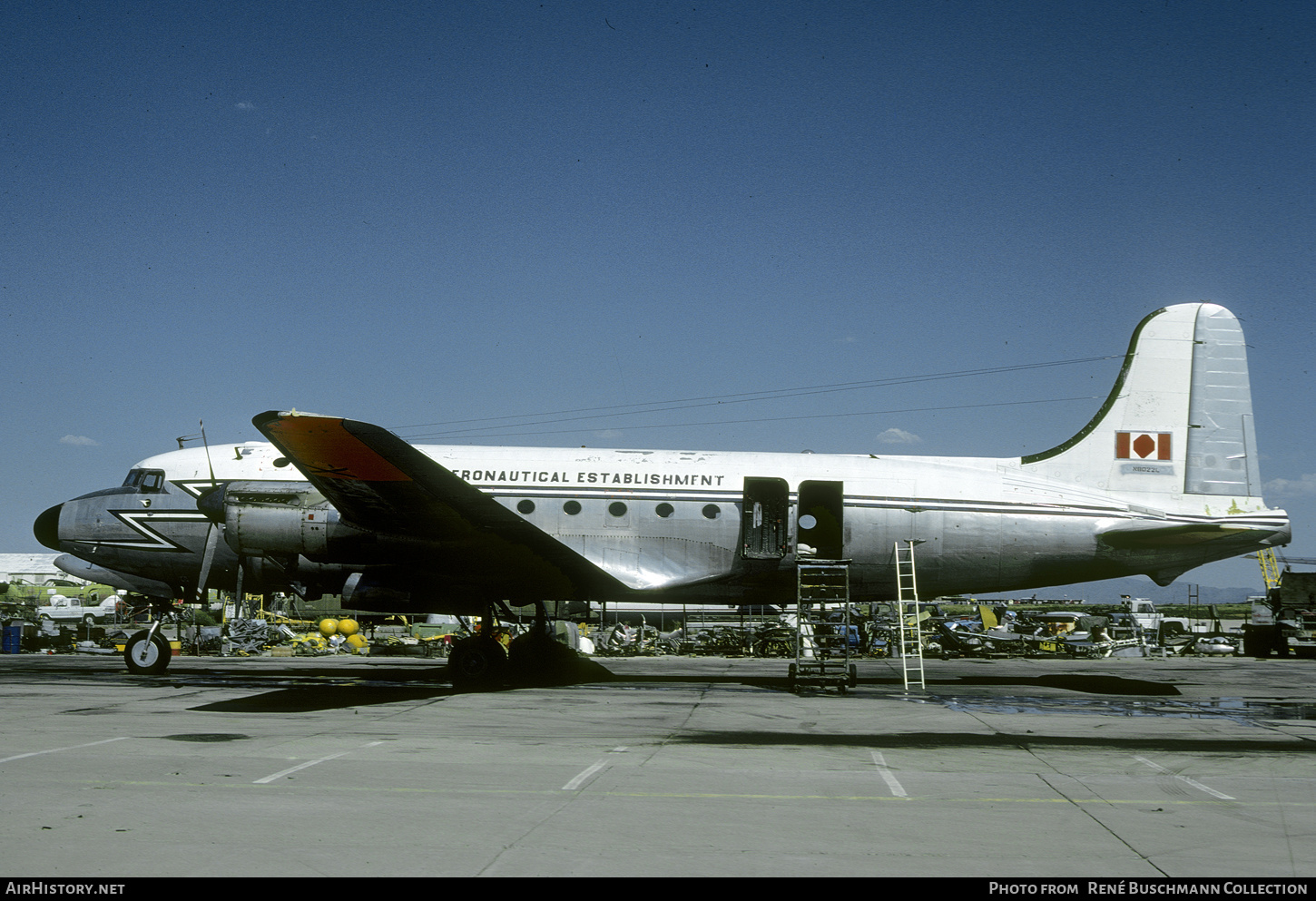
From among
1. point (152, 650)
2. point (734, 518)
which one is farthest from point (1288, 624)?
point (152, 650)

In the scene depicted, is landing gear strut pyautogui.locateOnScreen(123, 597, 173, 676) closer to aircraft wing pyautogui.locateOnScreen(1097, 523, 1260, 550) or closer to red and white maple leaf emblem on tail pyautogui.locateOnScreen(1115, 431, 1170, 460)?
aircraft wing pyautogui.locateOnScreen(1097, 523, 1260, 550)

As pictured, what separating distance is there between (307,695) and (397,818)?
967cm

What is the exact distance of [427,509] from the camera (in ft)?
53.4

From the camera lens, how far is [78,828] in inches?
247

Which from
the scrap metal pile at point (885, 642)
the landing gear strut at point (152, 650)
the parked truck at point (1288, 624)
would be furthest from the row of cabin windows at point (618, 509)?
the parked truck at point (1288, 624)

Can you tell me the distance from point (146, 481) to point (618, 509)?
9526 mm

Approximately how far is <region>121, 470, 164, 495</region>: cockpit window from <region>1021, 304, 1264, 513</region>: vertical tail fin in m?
17.2

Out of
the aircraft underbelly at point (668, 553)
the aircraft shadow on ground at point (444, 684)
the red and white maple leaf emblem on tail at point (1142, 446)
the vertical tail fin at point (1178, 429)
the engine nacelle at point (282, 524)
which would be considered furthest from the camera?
the red and white maple leaf emblem on tail at point (1142, 446)

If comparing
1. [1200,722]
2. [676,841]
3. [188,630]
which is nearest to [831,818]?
[676,841]

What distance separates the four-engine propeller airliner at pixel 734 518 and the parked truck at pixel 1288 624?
19.1m

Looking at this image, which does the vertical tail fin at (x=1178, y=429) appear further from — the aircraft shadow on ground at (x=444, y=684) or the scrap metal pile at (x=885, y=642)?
the scrap metal pile at (x=885, y=642)

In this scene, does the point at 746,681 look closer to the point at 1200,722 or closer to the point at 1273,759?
the point at 1200,722

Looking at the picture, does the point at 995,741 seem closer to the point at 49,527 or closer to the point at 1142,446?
the point at 1142,446

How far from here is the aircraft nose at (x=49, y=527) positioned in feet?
65.2
